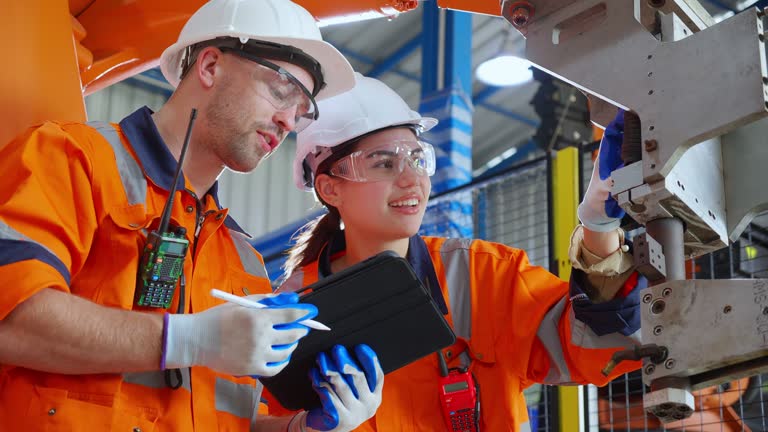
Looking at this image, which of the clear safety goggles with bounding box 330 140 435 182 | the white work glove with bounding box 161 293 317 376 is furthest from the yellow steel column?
the white work glove with bounding box 161 293 317 376

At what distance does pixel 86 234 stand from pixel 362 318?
2.49ft

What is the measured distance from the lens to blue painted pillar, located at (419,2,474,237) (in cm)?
536

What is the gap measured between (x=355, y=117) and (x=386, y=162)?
22 cm

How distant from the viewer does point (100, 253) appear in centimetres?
239

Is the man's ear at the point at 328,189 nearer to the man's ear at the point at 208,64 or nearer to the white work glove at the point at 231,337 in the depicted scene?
the man's ear at the point at 208,64

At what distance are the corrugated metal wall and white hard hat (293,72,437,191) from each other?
11228mm

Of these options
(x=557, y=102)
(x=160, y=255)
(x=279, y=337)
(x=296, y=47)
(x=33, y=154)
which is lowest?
(x=279, y=337)

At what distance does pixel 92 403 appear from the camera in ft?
7.39

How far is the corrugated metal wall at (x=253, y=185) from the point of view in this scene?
14.8m

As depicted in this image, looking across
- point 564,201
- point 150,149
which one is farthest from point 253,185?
point 150,149

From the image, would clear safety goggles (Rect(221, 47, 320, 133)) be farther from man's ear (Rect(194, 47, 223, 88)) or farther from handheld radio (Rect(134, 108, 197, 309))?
handheld radio (Rect(134, 108, 197, 309))

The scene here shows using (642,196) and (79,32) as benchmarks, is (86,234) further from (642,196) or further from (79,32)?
(79,32)

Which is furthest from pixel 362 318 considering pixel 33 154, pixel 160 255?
pixel 33 154

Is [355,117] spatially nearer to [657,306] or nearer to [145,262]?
[145,262]
